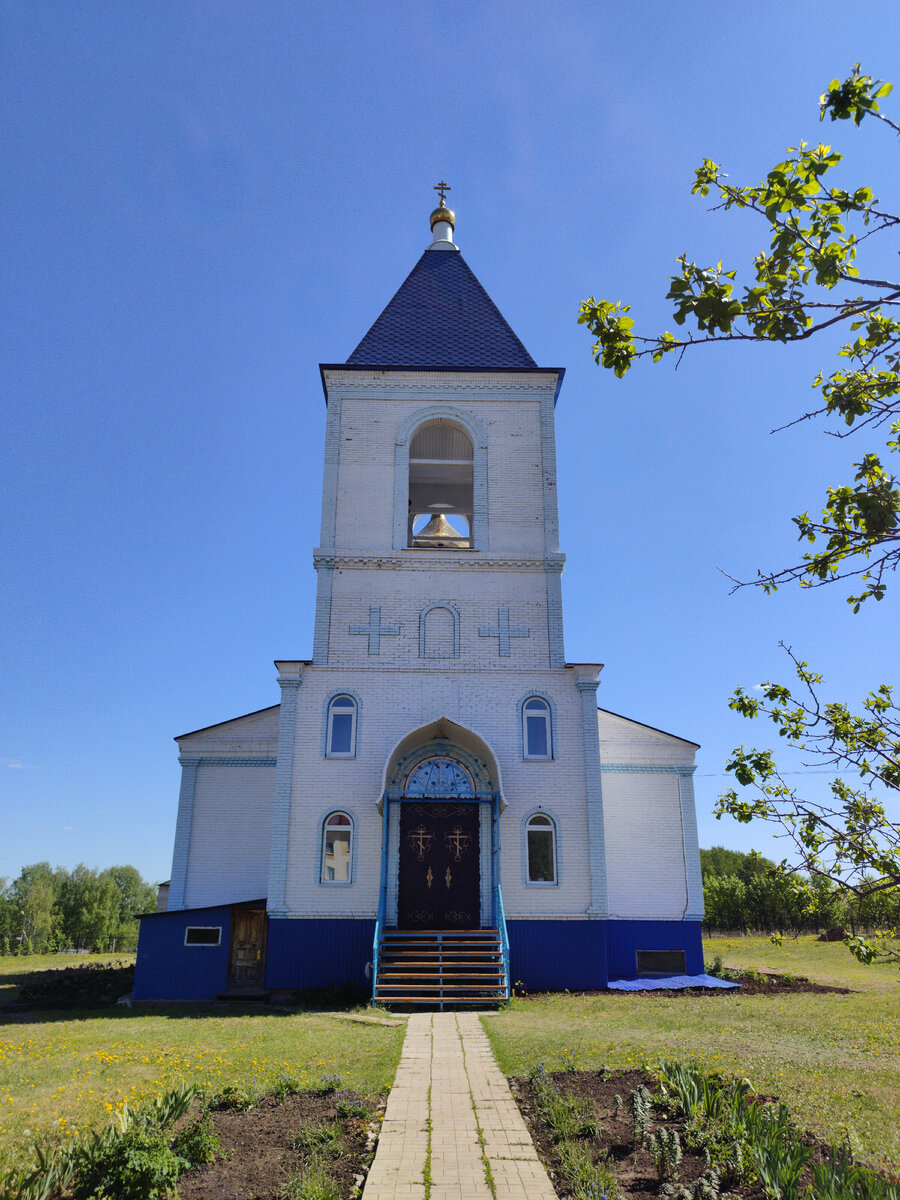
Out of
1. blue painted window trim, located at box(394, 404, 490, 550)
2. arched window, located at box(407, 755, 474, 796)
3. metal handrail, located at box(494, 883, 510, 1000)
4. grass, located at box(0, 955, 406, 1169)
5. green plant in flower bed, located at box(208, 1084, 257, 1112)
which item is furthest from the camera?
blue painted window trim, located at box(394, 404, 490, 550)

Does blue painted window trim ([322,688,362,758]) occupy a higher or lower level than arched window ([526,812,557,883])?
higher

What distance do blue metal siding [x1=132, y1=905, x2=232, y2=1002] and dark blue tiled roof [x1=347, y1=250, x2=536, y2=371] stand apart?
11.3m

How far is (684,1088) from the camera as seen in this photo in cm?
586

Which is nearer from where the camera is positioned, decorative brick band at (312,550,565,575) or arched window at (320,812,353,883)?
arched window at (320,812,353,883)

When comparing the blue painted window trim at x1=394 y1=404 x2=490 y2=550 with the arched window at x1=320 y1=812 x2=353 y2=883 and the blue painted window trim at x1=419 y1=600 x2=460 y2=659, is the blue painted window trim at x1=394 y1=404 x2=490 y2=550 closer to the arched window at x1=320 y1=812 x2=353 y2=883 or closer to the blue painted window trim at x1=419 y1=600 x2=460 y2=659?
the blue painted window trim at x1=419 y1=600 x2=460 y2=659

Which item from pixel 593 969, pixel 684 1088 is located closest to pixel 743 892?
pixel 593 969

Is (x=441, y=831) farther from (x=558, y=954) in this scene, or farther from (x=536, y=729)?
(x=558, y=954)

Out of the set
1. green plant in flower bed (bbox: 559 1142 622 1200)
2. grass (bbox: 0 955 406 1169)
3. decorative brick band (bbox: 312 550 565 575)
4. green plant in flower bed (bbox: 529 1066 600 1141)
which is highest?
decorative brick band (bbox: 312 550 565 575)

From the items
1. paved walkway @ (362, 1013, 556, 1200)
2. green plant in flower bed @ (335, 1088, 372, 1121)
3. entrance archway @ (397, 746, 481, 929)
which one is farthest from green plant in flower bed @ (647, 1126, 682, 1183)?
entrance archway @ (397, 746, 481, 929)

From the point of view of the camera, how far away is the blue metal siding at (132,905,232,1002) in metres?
13.7

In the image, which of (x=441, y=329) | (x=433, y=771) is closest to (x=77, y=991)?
(x=433, y=771)

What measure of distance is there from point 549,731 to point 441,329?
9.27 metres

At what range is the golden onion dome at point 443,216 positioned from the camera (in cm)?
2100

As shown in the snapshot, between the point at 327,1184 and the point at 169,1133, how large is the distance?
140cm
